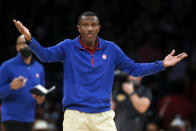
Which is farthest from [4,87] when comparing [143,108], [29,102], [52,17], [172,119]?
[52,17]

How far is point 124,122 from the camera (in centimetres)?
608

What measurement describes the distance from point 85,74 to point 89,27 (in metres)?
0.44

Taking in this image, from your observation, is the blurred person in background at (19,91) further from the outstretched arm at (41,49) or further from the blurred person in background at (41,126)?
the blurred person in background at (41,126)

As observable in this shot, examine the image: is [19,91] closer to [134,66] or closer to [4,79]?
[4,79]

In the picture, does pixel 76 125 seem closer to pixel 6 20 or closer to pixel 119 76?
pixel 119 76

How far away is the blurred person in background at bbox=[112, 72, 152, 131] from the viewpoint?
6105 mm

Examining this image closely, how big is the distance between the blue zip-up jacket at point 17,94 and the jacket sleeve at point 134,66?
1.68 m

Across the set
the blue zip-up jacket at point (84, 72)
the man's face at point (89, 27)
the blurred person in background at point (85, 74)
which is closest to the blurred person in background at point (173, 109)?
the blurred person in background at point (85, 74)

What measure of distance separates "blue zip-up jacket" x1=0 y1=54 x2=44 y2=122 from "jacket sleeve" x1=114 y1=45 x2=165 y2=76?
5.50 ft

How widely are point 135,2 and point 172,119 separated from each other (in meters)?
3.98

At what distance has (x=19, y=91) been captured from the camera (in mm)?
5617

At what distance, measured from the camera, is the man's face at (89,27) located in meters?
4.13

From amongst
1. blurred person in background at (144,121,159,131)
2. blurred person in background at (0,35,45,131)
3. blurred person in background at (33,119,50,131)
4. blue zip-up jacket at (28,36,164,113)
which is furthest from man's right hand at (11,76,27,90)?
blurred person in background at (144,121,159,131)

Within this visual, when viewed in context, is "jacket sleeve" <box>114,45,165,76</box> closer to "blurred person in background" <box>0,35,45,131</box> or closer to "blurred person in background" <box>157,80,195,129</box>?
"blurred person in background" <box>0,35,45,131</box>
